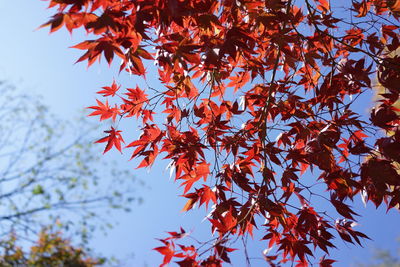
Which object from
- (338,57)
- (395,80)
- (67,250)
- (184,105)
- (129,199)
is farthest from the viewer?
(129,199)

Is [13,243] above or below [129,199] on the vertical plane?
below

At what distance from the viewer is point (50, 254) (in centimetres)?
450

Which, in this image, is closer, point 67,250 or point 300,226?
point 300,226

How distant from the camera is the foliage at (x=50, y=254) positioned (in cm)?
410

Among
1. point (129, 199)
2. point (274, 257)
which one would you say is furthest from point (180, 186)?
point (129, 199)

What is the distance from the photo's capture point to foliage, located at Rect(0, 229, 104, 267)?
410 cm

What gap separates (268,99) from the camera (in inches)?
68.2

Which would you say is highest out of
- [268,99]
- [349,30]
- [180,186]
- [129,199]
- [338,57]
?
[129,199]

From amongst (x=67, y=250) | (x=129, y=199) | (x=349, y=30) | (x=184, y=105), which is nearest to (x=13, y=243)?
(x=67, y=250)

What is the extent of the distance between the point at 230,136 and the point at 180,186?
1.13 ft

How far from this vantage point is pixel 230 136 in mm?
1724

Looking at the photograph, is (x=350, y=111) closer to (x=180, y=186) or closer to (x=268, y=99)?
(x=268, y=99)

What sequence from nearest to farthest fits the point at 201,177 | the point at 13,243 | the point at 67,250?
1. the point at 201,177
2. the point at 13,243
3. the point at 67,250

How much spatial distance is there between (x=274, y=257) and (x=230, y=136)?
1.87 ft
